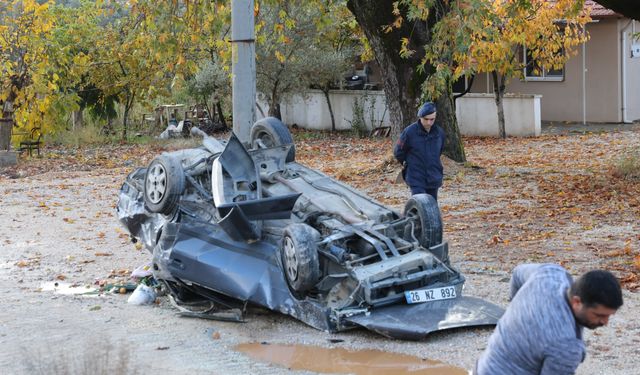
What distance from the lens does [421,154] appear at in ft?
35.4

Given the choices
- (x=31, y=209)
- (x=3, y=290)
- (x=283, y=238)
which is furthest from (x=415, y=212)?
(x=31, y=209)

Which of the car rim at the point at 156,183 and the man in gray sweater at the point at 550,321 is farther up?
the car rim at the point at 156,183

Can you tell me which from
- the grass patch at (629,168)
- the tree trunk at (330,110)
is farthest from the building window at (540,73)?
the grass patch at (629,168)

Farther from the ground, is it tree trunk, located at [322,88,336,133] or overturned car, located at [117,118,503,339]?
tree trunk, located at [322,88,336,133]

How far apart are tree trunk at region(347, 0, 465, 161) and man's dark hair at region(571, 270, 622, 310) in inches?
572

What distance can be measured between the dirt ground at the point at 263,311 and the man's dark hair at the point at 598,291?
2.39 m

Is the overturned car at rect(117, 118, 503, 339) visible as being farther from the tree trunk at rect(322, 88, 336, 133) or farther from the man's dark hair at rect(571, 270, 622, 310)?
the tree trunk at rect(322, 88, 336, 133)

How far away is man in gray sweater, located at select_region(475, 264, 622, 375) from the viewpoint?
4.03 meters

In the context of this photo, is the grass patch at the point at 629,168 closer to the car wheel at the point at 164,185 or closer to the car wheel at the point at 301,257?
the car wheel at the point at 164,185

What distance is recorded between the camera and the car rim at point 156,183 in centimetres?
942

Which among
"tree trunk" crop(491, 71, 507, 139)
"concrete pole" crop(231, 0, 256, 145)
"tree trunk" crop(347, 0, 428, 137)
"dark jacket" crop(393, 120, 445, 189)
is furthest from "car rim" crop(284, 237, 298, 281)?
"tree trunk" crop(491, 71, 507, 139)

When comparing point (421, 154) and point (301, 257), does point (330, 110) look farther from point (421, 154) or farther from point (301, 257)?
point (301, 257)

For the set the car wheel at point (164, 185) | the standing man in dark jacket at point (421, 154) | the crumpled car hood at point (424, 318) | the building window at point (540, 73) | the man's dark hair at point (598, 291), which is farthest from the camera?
the building window at point (540, 73)

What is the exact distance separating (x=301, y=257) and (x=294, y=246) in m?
0.13
